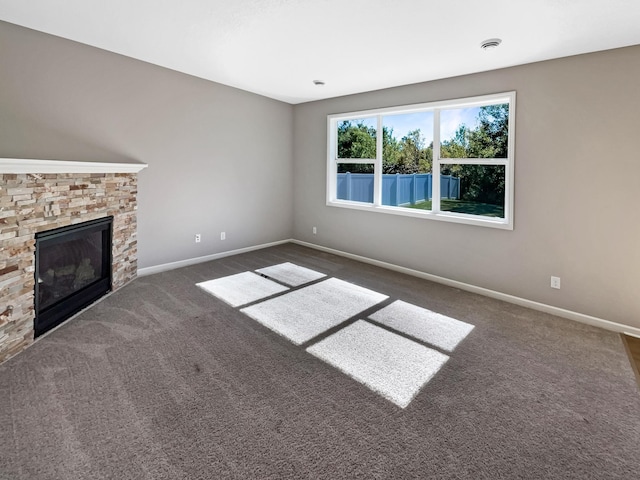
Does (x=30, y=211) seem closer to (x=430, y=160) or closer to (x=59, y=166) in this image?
(x=59, y=166)

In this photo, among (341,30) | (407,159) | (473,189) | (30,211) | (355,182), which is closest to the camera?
(30,211)

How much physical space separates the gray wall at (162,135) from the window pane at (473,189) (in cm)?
282

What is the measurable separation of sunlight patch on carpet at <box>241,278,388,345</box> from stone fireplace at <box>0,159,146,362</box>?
1673 mm

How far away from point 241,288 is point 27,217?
6.55 ft

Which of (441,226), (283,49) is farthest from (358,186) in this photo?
(283,49)

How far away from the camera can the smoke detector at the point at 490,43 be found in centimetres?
284

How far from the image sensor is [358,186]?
5.26m

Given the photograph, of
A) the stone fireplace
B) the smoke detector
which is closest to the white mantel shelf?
the stone fireplace

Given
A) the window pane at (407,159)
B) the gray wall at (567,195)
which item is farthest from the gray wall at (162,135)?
the gray wall at (567,195)

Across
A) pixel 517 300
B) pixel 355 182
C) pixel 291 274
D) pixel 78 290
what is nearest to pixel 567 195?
pixel 517 300

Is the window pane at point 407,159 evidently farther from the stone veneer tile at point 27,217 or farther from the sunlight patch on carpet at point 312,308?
A: the stone veneer tile at point 27,217

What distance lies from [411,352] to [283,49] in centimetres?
300

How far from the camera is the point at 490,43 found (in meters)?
2.90

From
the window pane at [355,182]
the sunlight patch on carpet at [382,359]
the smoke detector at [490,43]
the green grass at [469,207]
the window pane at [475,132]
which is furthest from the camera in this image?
the window pane at [355,182]
